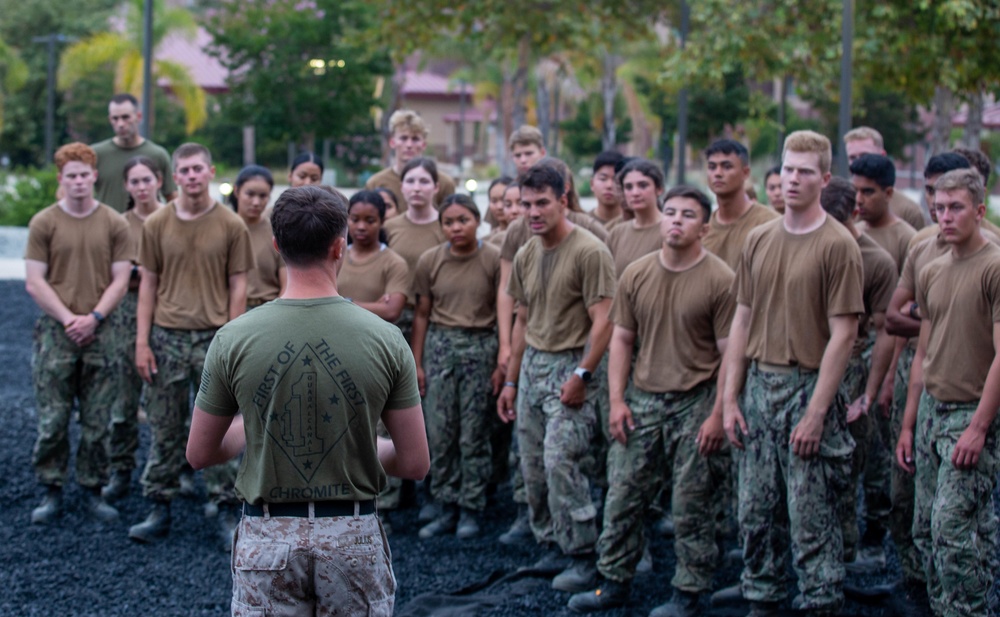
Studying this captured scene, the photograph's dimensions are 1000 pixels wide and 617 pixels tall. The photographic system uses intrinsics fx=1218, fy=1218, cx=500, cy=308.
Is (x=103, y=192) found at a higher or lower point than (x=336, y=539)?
Answer: higher

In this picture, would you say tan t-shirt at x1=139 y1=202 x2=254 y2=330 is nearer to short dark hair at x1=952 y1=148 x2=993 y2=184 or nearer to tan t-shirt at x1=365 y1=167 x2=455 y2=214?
tan t-shirt at x1=365 y1=167 x2=455 y2=214

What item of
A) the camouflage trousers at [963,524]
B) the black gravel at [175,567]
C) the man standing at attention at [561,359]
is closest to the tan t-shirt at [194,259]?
the black gravel at [175,567]

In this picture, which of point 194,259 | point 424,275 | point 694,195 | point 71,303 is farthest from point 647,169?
point 71,303

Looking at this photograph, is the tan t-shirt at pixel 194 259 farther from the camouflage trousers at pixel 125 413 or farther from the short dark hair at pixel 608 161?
the short dark hair at pixel 608 161

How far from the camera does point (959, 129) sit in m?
58.0

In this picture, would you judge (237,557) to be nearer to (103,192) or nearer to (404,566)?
(404,566)

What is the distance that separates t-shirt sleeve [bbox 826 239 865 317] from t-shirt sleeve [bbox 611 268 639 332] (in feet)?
3.62

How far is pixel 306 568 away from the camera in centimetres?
373

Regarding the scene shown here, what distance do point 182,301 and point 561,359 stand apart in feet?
7.84

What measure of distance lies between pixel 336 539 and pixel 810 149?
3.08 meters

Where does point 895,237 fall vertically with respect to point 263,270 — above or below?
Result: above

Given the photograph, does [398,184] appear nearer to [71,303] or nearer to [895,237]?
[71,303]

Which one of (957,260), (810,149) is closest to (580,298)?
(810,149)

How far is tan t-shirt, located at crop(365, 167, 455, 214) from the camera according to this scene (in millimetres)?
9266
